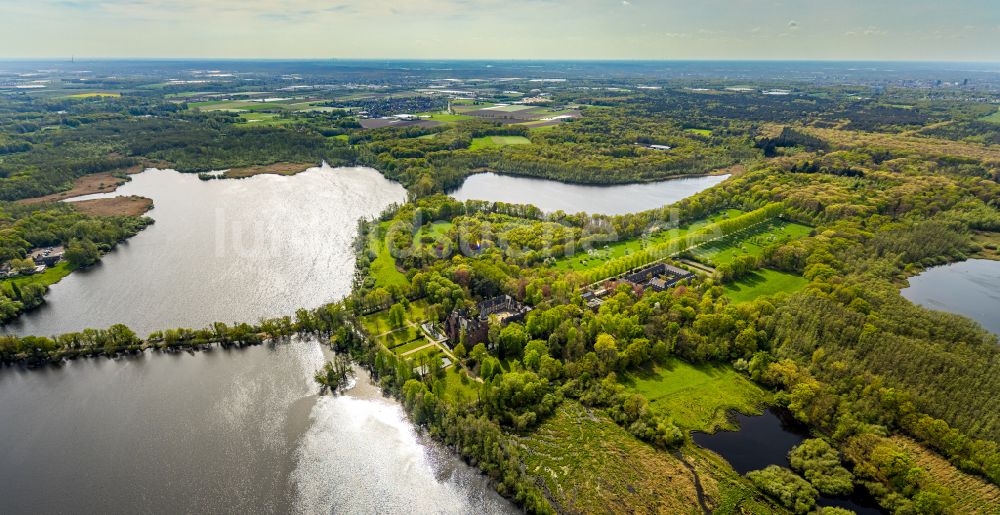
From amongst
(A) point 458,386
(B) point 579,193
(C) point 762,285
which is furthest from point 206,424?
(B) point 579,193

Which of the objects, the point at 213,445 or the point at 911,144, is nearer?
the point at 213,445

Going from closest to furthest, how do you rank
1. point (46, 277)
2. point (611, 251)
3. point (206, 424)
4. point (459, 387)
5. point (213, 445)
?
point (213, 445)
point (206, 424)
point (459, 387)
point (46, 277)
point (611, 251)

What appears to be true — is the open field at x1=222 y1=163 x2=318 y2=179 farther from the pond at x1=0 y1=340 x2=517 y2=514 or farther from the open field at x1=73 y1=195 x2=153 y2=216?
the pond at x1=0 y1=340 x2=517 y2=514

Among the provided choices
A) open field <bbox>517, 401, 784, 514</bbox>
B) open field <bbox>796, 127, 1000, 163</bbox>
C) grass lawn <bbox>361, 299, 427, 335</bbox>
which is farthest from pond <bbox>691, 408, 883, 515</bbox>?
open field <bbox>796, 127, 1000, 163</bbox>

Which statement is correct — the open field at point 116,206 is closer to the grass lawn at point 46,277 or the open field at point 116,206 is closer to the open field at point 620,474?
the grass lawn at point 46,277

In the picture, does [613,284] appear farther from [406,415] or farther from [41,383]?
[41,383]

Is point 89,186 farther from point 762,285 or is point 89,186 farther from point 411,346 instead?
point 762,285
